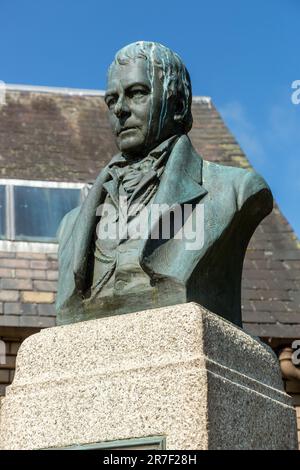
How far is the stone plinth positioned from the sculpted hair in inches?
43.5

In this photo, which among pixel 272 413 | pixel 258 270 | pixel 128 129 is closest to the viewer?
pixel 272 413

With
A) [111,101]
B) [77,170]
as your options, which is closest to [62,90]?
[77,170]

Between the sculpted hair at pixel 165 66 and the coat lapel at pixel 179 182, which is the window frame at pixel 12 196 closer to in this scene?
A: the sculpted hair at pixel 165 66

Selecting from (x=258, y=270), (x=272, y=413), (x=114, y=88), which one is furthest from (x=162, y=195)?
(x=258, y=270)

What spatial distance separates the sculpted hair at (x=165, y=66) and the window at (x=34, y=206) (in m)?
8.42

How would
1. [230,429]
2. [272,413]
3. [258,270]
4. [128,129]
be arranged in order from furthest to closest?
[258,270], [128,129], [272,413], [230,429]

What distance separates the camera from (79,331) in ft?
17.6

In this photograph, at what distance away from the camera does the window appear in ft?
46.6

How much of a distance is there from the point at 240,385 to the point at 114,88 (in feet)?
5.20

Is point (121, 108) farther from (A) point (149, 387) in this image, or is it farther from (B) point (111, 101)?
(A) point (149, 387)

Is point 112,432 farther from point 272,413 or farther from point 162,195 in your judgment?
point 162,195

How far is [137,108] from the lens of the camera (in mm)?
5703

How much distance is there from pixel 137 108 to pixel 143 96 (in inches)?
2.5

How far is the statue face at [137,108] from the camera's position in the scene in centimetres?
570
